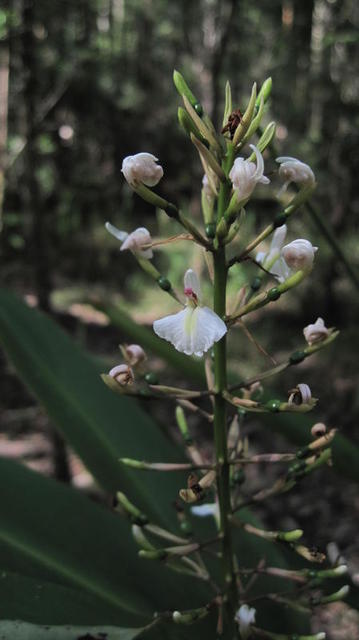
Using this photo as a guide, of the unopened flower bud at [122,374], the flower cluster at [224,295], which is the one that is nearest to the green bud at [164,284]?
the flower cluster at [224,295]

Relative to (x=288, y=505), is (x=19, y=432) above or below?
below

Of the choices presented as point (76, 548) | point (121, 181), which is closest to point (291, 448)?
point (76, 548)

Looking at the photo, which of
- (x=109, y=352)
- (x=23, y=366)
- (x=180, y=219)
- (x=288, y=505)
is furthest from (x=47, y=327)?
(x=109, y=352)

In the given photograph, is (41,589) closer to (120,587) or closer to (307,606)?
(120,587)

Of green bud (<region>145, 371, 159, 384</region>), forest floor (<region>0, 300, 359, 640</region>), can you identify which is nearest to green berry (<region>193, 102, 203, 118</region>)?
green bud (<region>145, 371, 159, 384</region>)

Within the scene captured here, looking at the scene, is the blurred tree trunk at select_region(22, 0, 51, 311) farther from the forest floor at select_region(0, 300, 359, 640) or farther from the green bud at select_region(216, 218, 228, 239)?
the green bud at select_region(216, 218, 228, 239)

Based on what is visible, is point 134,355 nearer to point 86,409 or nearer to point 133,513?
point 133,513

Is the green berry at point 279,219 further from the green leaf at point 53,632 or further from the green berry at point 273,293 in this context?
the green leaf at point 53,632
